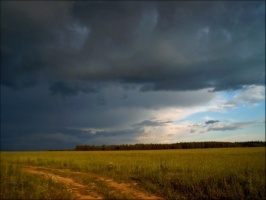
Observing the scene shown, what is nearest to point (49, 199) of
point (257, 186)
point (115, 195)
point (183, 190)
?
point (115, 195)

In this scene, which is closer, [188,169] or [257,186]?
[257,186]

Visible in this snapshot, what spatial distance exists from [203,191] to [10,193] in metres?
11.2

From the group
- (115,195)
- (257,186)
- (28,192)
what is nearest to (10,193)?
(28,192)

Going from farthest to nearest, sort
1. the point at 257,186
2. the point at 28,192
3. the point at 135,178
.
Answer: the point at 135,178 < the point at 28,192 < the point at 257,186

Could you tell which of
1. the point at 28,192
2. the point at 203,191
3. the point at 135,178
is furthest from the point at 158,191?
the point at 28,192

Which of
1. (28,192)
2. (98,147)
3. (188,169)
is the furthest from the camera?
(98,147)

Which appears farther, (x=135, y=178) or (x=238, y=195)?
(x=135, y=178)

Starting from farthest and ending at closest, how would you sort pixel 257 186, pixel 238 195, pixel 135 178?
pixel 135 178, pixel 257 186, pixel 238 195

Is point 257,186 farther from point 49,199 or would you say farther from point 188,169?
point 49,199

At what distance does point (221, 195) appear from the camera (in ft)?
48.9

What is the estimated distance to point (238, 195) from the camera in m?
14.8

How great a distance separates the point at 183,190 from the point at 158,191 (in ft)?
4.91

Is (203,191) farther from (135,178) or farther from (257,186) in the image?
(135,178)

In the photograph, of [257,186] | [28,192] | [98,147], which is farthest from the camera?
[98,147]
